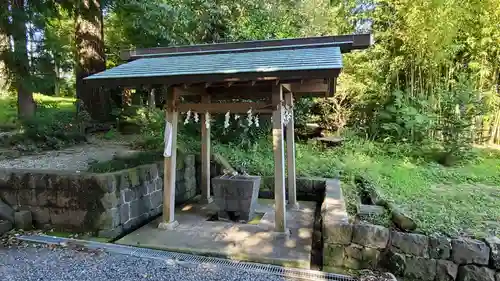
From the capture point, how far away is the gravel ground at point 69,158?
13.7 ft

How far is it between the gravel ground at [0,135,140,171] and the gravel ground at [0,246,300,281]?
1.32 meters

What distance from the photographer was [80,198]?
3.45 m

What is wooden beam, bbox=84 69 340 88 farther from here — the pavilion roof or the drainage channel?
the drainage channel

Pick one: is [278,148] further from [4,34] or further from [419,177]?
[4,34]

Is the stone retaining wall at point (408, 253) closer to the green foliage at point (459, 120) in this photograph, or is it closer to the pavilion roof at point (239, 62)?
the pavilion roof at point (239, 62)

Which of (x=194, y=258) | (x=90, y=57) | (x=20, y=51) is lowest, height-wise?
(x=194, y=258)

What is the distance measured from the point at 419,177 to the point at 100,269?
4.96 metres

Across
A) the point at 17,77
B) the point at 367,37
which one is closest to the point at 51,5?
the point at 17,77

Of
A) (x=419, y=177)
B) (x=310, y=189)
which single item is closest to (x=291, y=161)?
(x=310, y=189)

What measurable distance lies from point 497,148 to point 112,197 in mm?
7630

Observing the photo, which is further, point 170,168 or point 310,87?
point 310,87

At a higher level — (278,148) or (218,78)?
(218,78)

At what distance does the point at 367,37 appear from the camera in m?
3.28

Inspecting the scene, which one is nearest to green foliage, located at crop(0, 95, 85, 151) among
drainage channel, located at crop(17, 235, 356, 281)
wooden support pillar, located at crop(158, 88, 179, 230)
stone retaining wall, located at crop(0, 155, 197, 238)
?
stone retaining wall, located at crop(0, 155, 197, 238)
